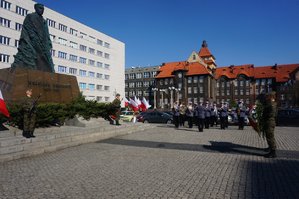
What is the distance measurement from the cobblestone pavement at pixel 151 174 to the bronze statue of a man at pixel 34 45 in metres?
6.60

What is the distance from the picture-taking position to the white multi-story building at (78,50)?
45688 mm

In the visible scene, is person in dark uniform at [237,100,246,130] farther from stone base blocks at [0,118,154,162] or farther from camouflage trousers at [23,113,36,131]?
camouflage trousers at [23,113,36,131]

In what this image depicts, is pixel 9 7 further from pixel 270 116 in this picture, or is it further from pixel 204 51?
pixel 204 51

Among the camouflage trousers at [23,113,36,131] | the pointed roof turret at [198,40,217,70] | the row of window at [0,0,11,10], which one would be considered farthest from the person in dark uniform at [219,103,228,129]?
the pointed roof turret at [198,40,217,70]

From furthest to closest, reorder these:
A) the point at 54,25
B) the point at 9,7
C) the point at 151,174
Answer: the point at 54,25 → the point at 9,7 → the point at 151,174

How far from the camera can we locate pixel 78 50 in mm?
62312

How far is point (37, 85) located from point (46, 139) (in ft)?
13.4

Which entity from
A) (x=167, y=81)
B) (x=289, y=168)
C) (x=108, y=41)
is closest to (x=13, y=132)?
(x=289, y=168)

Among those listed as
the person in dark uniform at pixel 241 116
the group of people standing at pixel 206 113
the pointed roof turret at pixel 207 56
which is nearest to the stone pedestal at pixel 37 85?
the group of people standing at pixel 206 113

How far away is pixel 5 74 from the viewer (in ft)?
40.4

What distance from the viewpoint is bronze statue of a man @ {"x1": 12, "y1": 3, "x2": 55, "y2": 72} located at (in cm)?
1369

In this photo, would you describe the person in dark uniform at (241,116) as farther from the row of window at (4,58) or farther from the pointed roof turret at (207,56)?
the pointed roof turret at (207,56)

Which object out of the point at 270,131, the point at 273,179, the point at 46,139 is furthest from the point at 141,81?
the point at 273,179

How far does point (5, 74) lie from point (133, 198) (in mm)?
10152
